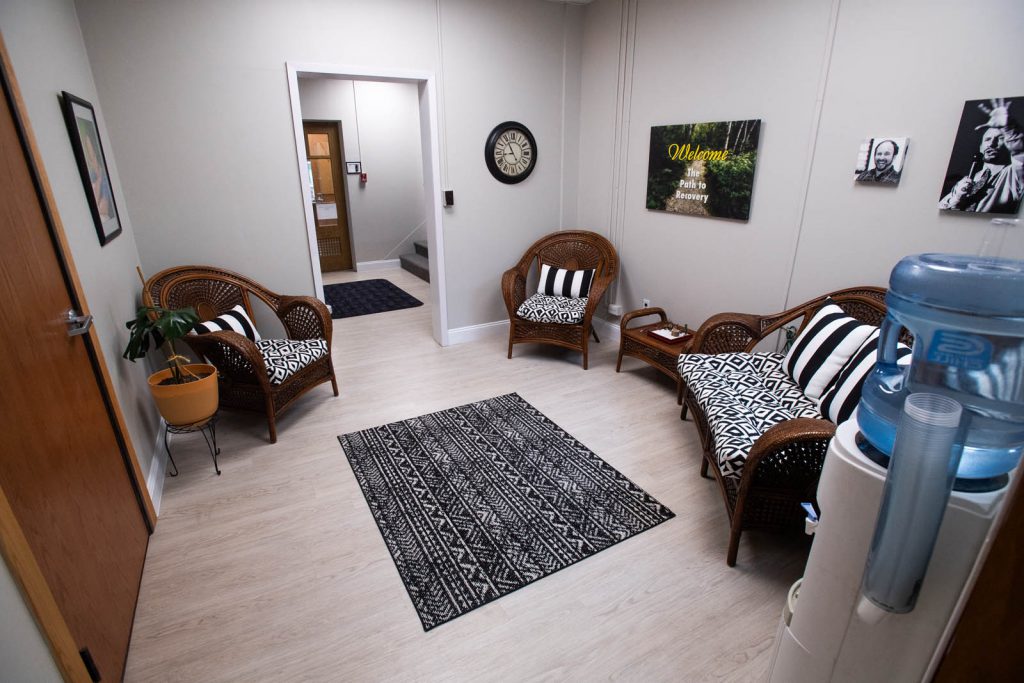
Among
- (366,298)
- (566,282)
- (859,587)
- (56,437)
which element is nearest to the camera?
(859,587)

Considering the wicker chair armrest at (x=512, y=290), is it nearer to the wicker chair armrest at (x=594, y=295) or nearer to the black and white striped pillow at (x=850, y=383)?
the wicker chair armrest at (x=594, y=295)

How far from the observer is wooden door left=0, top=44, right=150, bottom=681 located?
1220mm

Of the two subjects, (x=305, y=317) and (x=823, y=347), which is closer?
(x=823, y=347)

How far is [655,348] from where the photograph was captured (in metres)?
3.30

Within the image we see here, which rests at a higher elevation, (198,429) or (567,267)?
(567,267)

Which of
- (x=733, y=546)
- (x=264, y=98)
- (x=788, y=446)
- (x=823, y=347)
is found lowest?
(x=733, y=546)

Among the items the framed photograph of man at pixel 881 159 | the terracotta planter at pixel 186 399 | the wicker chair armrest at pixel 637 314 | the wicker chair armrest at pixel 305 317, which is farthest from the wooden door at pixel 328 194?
the framed photograph of man at pixel 881 159

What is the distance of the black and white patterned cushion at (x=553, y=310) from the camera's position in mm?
3607

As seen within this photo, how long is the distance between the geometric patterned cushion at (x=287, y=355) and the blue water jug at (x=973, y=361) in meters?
2.68

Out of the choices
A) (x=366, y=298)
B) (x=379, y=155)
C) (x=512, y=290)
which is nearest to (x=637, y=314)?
(x=512, y=290)

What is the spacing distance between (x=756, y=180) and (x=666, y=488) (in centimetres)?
190

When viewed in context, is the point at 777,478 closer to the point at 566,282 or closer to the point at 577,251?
the point at 566,282

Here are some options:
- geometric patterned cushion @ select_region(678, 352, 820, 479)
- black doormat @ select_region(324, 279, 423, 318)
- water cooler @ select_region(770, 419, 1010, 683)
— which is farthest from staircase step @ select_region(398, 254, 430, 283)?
water cooler @ select_region(770, 419, 1010, 683)

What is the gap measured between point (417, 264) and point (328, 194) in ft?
5.14
